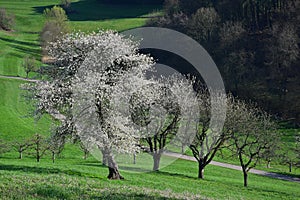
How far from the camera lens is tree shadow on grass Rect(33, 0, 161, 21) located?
5930 inches

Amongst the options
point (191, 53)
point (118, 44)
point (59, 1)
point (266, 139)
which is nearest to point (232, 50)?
point (191, 53)

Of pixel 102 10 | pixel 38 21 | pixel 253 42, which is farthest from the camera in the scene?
pixel 102 10

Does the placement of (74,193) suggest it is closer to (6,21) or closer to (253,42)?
(253,42)

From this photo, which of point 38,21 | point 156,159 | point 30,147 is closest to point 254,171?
point 156,159

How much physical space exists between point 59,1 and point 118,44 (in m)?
149

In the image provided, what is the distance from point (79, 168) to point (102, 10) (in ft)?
454

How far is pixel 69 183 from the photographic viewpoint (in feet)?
59.1

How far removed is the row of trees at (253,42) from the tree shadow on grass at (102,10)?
4591 centimetres

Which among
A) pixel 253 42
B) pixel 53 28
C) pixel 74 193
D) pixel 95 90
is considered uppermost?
pixel 53 28

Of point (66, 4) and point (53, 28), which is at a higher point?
point (66, 4)

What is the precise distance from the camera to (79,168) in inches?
1176

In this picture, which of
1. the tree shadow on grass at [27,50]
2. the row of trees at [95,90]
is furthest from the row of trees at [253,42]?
the row of trees at [95,90]

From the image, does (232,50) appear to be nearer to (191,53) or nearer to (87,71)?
(191,53)

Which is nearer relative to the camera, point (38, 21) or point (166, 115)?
point (166, 115)
